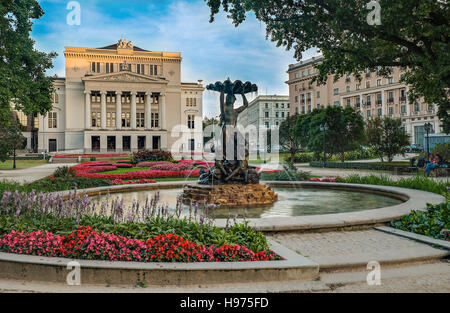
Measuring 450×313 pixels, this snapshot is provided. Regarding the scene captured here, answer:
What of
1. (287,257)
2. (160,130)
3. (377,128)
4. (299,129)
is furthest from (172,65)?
(287,257)

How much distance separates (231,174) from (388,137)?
2619 centimetres

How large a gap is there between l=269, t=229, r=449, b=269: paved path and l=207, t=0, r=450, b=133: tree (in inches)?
393

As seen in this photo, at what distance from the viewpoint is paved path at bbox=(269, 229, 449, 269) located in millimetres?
5168

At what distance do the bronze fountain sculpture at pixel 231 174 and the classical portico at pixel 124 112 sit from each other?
63174 millimetres

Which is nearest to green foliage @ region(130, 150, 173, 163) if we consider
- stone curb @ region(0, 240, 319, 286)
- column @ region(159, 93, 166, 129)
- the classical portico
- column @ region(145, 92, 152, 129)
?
stone curb @ region(0, 240, 319, 286)

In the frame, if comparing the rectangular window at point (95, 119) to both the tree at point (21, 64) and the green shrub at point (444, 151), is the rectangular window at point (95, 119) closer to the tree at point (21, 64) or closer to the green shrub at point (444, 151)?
the tree at point (21, 64)

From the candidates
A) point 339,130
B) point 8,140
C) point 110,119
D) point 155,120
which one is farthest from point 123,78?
point 339,130

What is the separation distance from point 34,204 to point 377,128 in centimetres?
3216

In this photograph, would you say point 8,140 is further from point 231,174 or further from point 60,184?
point 231,174

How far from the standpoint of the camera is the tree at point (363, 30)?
13930mm

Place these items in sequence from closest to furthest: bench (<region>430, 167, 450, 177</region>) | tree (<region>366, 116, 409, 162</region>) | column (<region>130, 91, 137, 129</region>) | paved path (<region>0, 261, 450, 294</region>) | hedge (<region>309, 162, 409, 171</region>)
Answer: paved path (<region>0, 261, 450, 294</region>) < bench (<region>430, 167, 450, 177</region>) < hedge (<region>309, 162, 409, 171</region>) < tree (<region>366, 116, 409, 162</region>) < column (<region>130, 91, 137, 129</region>)

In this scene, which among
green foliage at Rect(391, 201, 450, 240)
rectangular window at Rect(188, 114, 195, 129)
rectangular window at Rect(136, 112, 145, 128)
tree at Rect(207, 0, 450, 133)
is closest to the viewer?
green foliage at Rect(391, 201, 450, 240)

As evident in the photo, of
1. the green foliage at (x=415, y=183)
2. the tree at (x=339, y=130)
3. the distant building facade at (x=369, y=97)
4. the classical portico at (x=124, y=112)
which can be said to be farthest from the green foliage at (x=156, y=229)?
the classical portico at (x=124, y=112)

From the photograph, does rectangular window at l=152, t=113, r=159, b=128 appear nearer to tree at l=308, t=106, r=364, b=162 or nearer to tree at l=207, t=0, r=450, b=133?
tree at l=308, t=106, r=364, b=162
